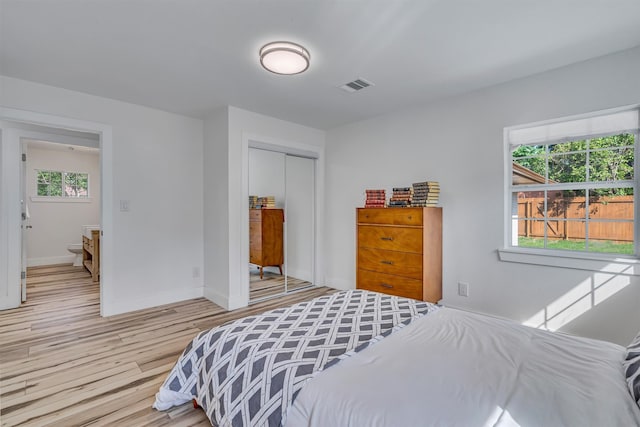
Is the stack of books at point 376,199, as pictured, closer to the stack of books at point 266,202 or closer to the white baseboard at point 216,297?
the stack of books at point 266,202

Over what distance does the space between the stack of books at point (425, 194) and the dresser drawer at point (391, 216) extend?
19 cm

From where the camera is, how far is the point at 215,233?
3760 mm

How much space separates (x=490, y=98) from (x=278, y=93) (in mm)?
2117

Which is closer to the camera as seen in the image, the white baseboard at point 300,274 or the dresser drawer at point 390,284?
the dresser drawer at point 390,284

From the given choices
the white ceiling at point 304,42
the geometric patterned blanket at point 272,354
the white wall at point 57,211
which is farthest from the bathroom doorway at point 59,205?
the geometric patterned blanket at point 272,354

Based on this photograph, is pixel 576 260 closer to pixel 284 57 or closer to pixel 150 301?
pixel 284 57

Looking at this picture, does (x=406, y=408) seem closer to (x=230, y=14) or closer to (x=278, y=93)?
(x=230, y=14)

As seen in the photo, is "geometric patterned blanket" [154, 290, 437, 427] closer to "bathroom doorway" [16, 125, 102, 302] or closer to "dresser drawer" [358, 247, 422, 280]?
"dresser drawer" [358, 247, 422, 280]

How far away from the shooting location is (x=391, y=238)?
324cm

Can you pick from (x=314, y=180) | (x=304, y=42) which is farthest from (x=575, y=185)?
(x=314, y=180)

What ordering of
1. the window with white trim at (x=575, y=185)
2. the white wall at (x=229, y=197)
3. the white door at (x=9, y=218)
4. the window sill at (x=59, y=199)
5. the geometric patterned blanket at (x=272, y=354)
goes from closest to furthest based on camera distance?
the geometric patterned blanket at (x=272, y=354)
the window with white trim at (x=575, y=185)
the white door at (x=9, y=218)
the white wall at (x=229, y=197)
the window sill at (x=59, y=199)

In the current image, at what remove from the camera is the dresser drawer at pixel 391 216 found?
3.05 meters

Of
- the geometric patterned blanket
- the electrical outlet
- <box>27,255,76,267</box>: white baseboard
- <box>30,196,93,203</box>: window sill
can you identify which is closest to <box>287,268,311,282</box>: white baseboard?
the electrical outlet

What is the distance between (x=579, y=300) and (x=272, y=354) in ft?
8.69
